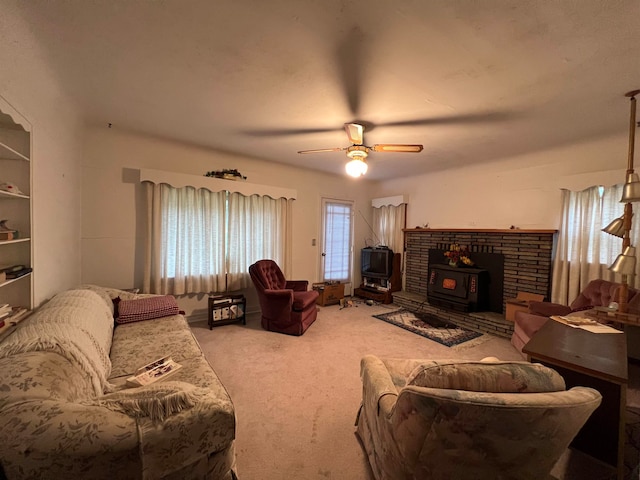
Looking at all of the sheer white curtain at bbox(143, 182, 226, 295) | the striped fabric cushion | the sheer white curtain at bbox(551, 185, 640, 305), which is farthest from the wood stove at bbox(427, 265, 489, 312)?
the striped fabric cushion

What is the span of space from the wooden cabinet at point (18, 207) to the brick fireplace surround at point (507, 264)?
4.76 m

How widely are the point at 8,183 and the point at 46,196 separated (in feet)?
1.71

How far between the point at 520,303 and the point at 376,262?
2.50 meters

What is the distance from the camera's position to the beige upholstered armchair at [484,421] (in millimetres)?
922

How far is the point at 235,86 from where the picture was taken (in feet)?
7.04

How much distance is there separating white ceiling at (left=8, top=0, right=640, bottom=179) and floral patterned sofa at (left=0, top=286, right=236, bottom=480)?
180 centimetres

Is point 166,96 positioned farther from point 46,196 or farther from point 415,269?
point 415,269

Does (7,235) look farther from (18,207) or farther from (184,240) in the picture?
(184,240)

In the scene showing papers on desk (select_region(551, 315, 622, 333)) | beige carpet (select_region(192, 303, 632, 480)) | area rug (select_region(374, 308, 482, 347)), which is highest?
papers on desk (select_region(551, 315, 622, 333))

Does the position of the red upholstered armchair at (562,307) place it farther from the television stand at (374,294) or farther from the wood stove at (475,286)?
the television stand at (374,294)

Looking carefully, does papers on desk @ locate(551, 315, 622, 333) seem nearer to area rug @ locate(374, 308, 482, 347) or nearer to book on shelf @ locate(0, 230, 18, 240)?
area rug @ locate(374, 308, 482, 347)

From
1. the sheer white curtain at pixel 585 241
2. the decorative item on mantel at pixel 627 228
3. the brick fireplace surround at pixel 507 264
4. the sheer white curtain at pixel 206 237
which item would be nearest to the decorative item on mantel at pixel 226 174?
the sheer white curtain at pixel 206 237

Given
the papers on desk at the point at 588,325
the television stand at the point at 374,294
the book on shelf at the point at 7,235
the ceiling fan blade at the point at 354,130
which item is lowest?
the television stand at the point at 374,294

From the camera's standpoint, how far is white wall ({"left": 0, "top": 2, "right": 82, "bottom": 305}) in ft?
5.02
